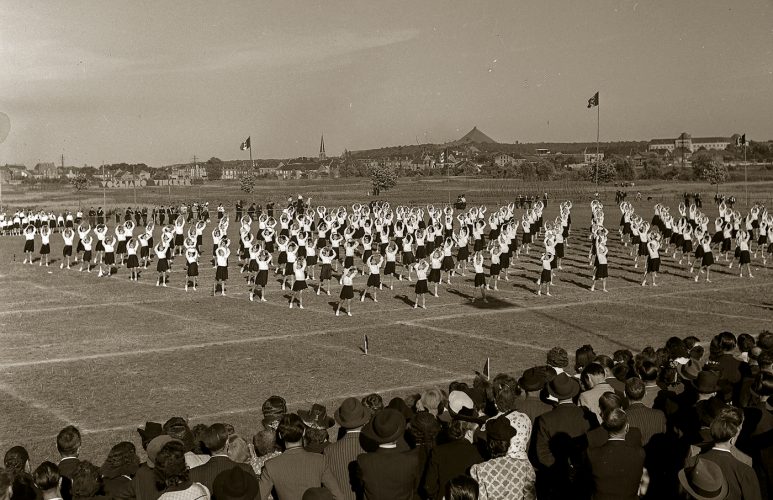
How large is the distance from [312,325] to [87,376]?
595 cm

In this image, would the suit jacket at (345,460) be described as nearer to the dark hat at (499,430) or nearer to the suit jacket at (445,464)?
the suit jacket at (445,464)

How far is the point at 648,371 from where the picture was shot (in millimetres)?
7633

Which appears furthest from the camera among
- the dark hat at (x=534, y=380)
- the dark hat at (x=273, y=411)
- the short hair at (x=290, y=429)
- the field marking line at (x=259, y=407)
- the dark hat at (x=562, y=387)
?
the field marking line at (x=259, y=407)

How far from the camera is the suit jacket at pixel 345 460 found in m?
5.97

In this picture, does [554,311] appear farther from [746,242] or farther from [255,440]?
[255,440]

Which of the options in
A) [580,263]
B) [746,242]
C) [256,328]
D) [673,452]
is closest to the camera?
[673,452]

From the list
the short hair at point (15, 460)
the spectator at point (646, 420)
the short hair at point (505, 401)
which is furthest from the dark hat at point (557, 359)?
the short hair at point (15, 460)

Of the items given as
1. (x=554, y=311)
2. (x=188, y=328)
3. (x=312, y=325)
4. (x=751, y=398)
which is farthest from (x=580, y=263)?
(x=751, y=398)

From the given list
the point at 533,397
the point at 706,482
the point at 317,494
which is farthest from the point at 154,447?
Result: the point at 706,482

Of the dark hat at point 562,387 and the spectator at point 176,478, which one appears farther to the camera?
the dark hat at point 562,387

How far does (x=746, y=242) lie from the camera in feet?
86.3

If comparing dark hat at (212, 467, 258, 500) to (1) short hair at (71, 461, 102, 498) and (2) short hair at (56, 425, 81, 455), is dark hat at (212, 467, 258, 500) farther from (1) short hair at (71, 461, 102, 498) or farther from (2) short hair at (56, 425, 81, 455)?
(2) short hair at (56, 425, 81, 455)

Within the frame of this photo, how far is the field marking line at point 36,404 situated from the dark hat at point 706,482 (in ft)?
32.5

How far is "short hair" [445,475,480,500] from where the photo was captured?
4.73m
